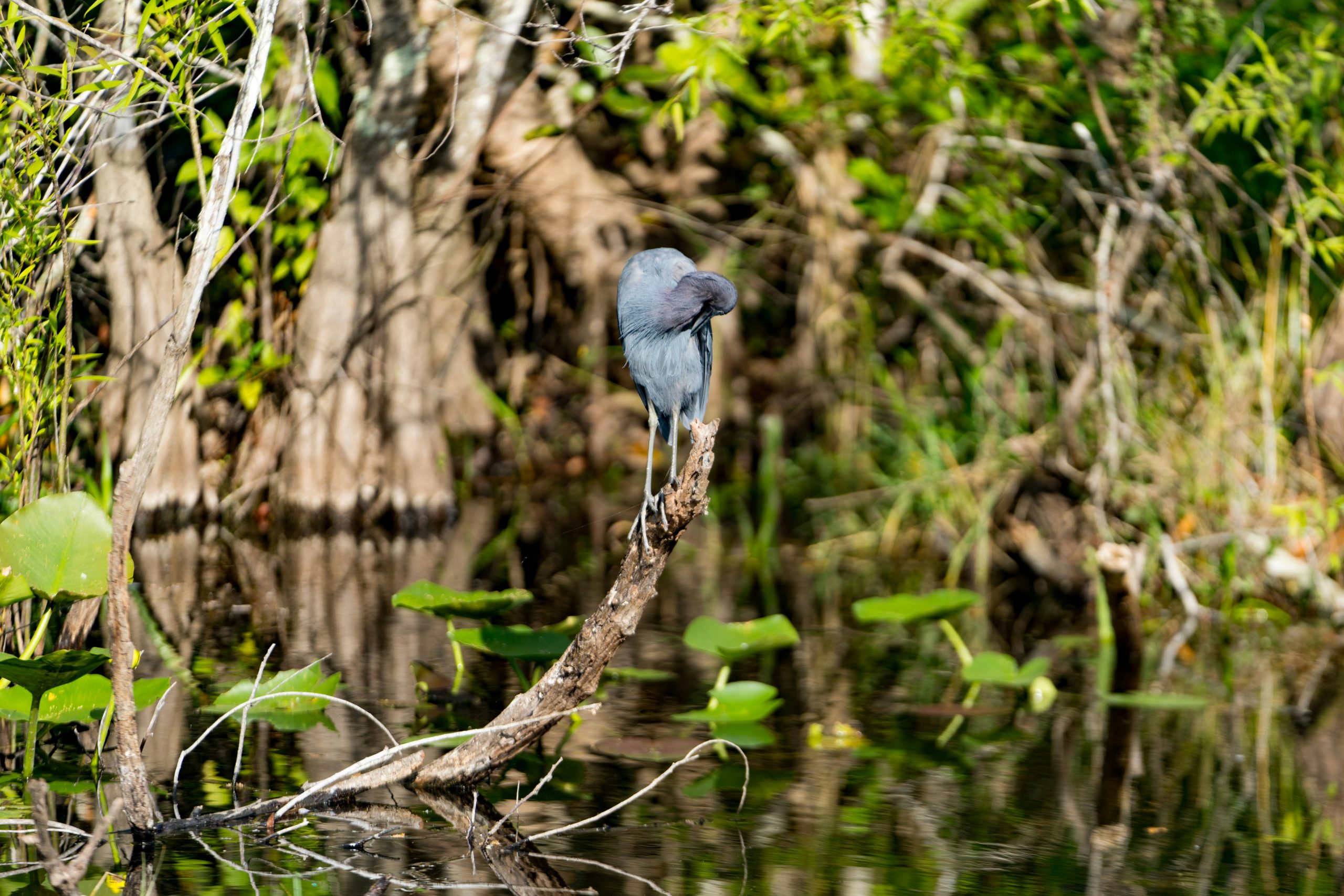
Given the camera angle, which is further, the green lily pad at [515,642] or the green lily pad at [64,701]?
the green lily pad at [515,642]

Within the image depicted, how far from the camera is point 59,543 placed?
2.59 metres

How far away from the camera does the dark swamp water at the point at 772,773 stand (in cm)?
249

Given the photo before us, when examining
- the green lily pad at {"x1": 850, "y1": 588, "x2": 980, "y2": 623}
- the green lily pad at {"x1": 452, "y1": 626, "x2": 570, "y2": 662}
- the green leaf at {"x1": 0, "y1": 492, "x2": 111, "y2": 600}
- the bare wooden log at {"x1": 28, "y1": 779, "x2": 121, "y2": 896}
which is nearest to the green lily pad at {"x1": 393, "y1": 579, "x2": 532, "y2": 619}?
the green lily pad at {"x1": 452, "y1": 626, "x2": 570, "y2": 662}

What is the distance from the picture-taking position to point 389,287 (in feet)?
19.4

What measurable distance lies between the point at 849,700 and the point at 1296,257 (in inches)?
121

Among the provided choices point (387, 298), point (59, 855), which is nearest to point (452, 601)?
point (59, 855)

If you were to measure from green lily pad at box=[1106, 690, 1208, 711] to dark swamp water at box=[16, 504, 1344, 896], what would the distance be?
31 mm

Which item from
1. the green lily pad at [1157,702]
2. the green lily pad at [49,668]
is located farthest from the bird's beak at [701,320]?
the green lily pad at [1157,702]

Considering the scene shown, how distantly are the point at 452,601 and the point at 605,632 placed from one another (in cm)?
70

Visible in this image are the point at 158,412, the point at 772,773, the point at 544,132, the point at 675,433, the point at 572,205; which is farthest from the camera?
the point at 572,205

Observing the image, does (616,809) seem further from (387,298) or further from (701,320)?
(387,298)

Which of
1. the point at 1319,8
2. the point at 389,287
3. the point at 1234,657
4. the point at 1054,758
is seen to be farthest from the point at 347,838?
the point at 1319,8

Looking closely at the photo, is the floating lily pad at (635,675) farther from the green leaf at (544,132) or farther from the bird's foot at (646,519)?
the green leaf at (544,132)

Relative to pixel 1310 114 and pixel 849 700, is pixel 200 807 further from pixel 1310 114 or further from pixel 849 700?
pixel 1310 114
